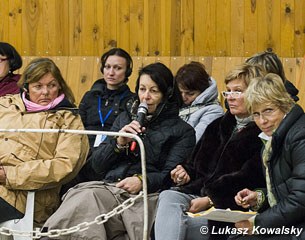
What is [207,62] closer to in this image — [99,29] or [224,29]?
[224,29]

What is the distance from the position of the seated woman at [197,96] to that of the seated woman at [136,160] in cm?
44

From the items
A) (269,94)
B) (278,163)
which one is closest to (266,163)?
(278,163)

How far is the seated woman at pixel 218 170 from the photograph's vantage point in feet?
20.3

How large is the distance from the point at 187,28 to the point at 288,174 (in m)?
3.88

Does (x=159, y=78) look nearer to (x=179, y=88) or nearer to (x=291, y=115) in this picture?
(x=179, y=88)

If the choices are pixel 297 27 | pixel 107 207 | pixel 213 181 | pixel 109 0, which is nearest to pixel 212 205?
pixel 213 181

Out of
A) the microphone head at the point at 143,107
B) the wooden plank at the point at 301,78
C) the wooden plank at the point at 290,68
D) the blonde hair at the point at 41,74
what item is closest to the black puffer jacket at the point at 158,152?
the microphone head at the point at 143,107

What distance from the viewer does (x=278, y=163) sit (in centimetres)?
583

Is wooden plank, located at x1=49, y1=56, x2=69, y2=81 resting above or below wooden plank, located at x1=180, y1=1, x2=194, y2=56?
below

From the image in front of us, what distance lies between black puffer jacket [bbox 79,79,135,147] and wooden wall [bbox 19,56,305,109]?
1142 millimetres

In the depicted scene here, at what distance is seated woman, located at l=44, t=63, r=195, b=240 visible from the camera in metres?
6.39

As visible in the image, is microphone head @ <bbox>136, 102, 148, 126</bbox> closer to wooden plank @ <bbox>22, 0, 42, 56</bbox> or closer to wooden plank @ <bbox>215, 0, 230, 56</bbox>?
wooden plank @ <bbox>215, 0, 230, 56</bbox>

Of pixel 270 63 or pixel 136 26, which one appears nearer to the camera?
pixel 270 63

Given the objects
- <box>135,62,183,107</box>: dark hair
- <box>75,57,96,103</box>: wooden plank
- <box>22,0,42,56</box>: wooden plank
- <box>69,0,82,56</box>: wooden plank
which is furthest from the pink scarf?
<box>22,0,42,56</box>: wooden plank
